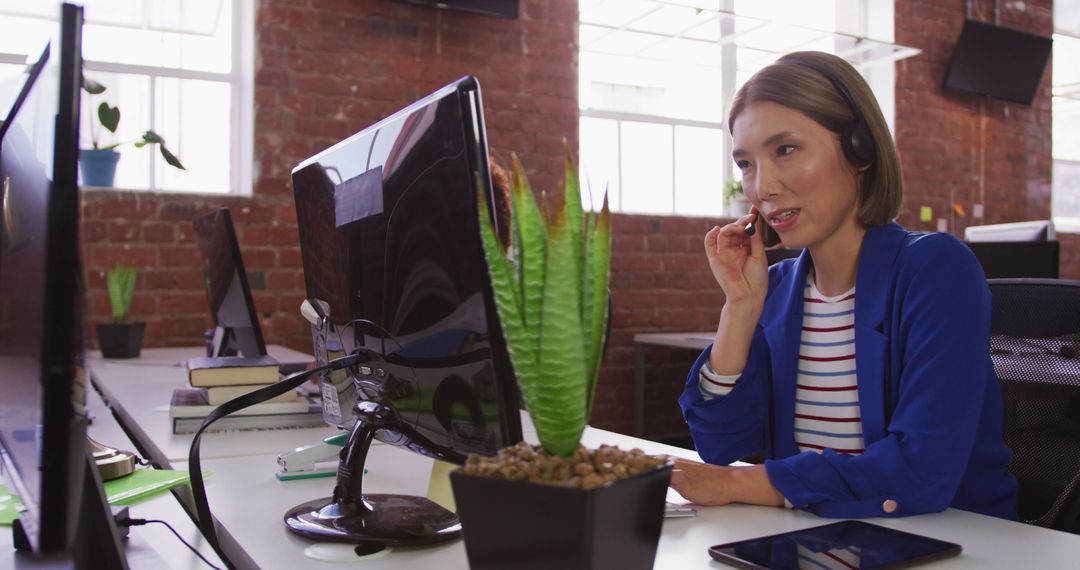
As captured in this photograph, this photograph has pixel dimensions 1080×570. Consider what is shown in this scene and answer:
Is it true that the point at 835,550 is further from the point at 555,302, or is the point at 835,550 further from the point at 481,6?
the point at 481,6

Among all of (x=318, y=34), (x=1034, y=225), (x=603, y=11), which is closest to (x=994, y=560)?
(x=1034, y=225)

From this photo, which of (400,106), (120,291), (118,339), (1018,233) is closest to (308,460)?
(118,339)

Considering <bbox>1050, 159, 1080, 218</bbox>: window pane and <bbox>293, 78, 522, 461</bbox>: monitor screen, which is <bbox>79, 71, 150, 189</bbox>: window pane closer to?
<bbox>293, 78, 522, 461</bbox>: monitor screen

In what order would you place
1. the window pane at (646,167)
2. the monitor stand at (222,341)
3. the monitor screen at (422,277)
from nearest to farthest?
the monitor screen at (422,277), the monitor stand at (222,341), the window pane at (646,167)

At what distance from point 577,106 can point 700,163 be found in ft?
3.27

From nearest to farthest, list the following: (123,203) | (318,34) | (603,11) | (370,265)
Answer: (370,265) → (123,203) → (318,34) → (603,11)

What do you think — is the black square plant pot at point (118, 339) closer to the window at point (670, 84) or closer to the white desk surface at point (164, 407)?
the white desk surface at point (164, 407)

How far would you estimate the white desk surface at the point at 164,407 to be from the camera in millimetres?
1336

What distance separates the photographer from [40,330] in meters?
0.51

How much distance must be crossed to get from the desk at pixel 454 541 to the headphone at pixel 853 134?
0.51 m

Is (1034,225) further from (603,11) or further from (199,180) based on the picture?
(199,180)

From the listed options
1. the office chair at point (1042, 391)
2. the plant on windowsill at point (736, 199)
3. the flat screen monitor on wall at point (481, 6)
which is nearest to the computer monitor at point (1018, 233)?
the plant on windowsill at point (736, 199)

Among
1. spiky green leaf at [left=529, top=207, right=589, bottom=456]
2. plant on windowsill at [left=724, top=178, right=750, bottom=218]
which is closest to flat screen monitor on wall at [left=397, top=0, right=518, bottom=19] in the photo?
plant on windowsill at [left=724, top=178, right=750, bottom=218]

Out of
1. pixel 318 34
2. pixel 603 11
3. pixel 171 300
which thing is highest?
pixel 603 11
